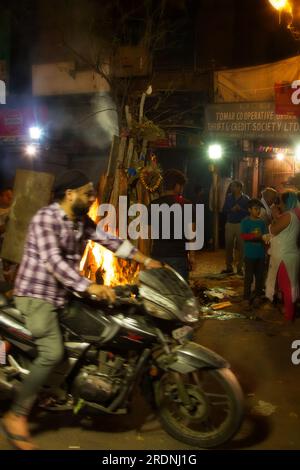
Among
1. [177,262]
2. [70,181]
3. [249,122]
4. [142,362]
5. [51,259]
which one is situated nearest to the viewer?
[51,259]

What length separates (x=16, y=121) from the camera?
13.8 meters

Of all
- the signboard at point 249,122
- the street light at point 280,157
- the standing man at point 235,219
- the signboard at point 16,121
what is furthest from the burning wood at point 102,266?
the street light at point 280,157

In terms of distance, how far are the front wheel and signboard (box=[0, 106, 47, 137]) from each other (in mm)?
11212

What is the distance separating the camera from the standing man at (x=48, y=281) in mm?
3627

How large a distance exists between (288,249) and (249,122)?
394 centimetres

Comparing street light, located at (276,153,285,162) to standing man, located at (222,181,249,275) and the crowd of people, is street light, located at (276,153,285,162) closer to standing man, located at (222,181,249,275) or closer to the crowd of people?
standing man, located at (222,181,249,275)

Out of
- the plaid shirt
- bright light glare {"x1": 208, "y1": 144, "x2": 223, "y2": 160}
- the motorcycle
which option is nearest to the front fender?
the motorcycle

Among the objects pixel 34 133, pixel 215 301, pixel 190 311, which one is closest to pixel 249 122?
pixel 215 301

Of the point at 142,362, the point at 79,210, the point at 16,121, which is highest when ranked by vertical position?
the point at 16,121

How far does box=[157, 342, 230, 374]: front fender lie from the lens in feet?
11.9

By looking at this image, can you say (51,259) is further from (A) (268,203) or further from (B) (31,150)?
(B) (31,150)

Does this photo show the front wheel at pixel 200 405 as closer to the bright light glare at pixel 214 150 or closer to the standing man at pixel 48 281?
the standing man at pixel 48 281

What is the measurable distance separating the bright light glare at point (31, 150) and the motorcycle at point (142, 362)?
10.9 m

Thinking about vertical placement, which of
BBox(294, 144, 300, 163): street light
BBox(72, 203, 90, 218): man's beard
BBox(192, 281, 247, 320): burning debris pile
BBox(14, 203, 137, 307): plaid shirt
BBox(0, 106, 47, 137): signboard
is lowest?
BBox(192, 281, 247, 320): burning debris pile
